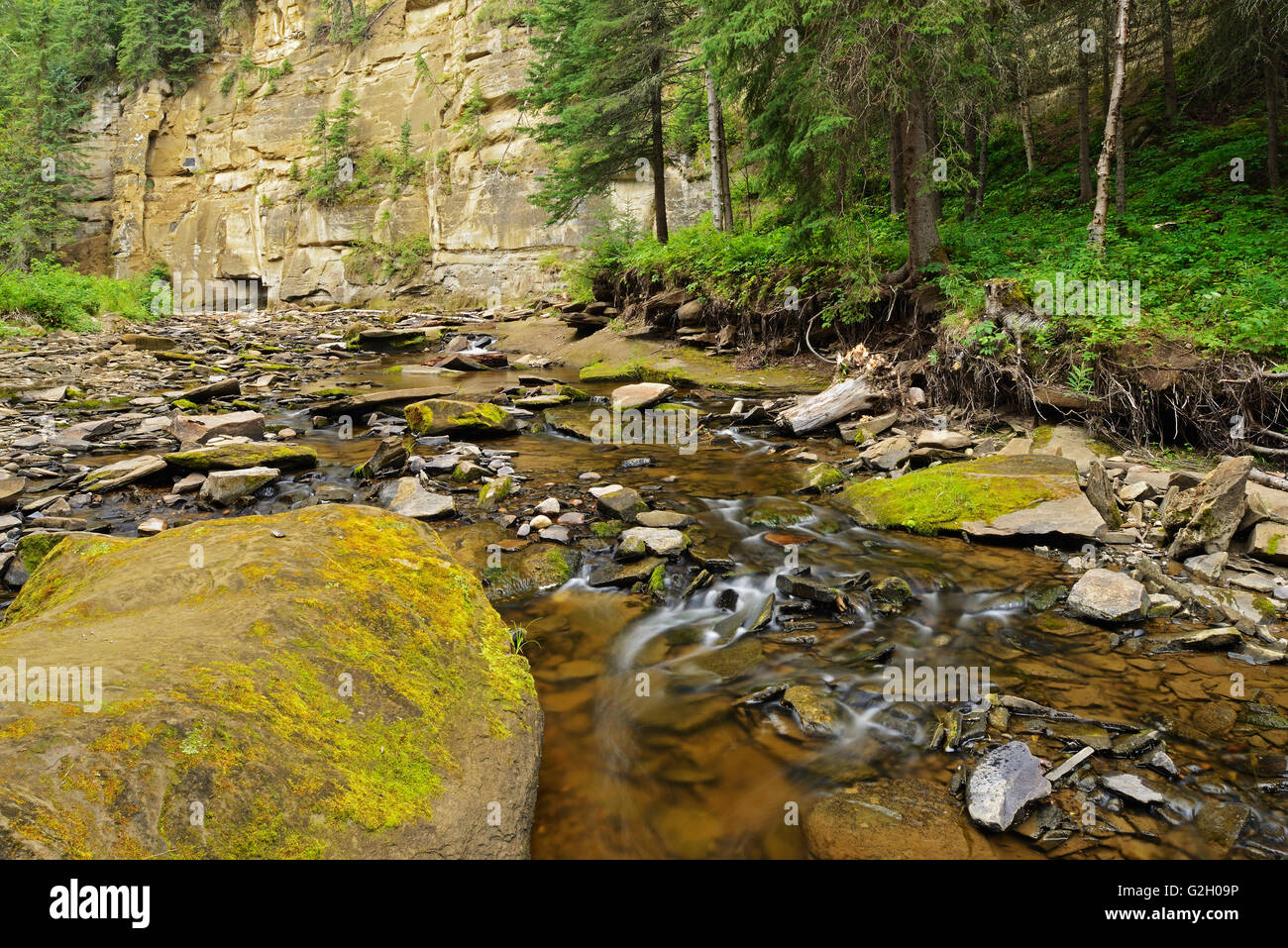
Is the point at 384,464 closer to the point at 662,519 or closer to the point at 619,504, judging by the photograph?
the point at 619,504

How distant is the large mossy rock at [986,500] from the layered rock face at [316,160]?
2786 cm

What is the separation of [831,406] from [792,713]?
23.5 feet

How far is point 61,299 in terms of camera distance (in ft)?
69.4

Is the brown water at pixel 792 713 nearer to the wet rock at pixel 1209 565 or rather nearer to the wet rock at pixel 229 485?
the wet rock at pixel 229 485

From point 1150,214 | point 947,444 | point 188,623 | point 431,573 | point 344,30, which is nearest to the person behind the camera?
point 188,623

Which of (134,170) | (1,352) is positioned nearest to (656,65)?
(1,352)

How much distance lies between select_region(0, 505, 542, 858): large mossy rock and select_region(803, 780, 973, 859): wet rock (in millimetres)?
1400

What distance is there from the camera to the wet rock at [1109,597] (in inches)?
176

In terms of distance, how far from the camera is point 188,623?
9.52 feet

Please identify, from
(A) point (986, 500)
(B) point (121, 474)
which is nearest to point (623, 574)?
(A) point (986, 500)

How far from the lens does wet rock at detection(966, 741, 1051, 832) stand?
2828 mm

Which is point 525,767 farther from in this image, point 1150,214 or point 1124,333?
point 1150,214

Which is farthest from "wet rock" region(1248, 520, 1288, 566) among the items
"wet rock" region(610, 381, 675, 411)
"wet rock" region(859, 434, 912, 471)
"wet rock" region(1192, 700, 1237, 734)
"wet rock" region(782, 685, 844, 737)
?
"wet rock" region(610, 381, 675, 411)
